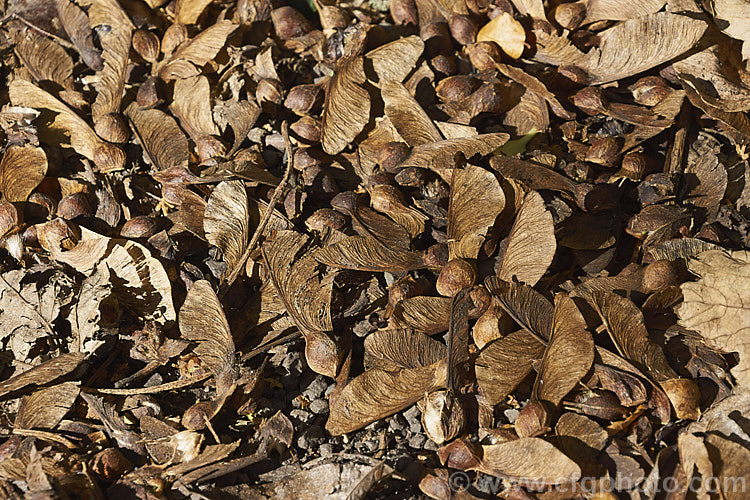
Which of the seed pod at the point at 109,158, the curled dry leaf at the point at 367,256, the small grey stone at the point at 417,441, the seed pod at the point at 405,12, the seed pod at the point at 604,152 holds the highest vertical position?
the seed pod at the point at 405,12

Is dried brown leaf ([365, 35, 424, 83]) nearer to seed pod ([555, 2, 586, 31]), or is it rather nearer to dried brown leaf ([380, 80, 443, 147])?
dried brown leaf ([380, 80, 443, 147])

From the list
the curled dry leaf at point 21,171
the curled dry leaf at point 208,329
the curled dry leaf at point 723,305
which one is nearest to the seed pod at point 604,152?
the curled dry leaf at point 723,305

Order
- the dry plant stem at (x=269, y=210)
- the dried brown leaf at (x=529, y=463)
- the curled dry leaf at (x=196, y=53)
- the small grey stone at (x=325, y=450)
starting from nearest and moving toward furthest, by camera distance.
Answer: the dried brown leaf at (x=529, y=463)
the small grey stone at (x=325, y=450)
the dry plant stem at (x=269, y=210)
the curled dry leaf at (x=196, y=53)

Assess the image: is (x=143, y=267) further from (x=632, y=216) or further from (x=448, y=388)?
(x=632, y=216)

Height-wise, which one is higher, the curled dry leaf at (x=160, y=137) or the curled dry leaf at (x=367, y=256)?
the curled dry leaf at (x=160, y=137)

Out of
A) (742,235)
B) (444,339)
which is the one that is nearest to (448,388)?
(444,339)

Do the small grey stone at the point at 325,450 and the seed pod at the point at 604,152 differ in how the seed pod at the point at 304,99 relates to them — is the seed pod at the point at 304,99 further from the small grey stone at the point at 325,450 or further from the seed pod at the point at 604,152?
the small grey stone at the point at 325,450

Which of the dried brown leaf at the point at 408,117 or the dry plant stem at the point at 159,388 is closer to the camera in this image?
the dry plant stem at the point at 159,388
